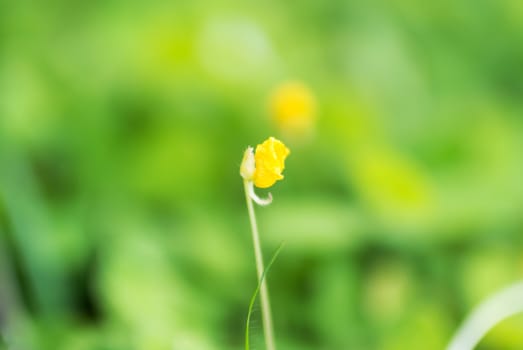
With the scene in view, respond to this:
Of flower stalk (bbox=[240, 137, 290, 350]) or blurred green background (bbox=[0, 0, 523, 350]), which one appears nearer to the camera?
flower stalk (bbox=[240, 137, 290, 350])

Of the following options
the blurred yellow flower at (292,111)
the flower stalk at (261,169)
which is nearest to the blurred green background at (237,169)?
the blurred yellow flower at (292,111)

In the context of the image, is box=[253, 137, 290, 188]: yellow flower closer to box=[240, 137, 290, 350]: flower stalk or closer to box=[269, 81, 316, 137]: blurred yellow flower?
box=[240, 137, 290, 350]: flower stalk

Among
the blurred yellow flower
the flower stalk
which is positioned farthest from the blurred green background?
the flower stalk

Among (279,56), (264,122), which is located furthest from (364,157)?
(279,56)

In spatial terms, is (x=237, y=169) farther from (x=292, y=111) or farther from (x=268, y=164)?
(x=268, y=164)

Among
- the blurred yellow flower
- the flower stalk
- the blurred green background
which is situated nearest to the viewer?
the flower stalk

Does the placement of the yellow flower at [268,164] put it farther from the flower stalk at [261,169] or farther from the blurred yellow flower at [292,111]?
the blurred yellow flower at [292,111]

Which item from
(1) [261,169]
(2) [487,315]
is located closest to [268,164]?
(1) [261,169]
